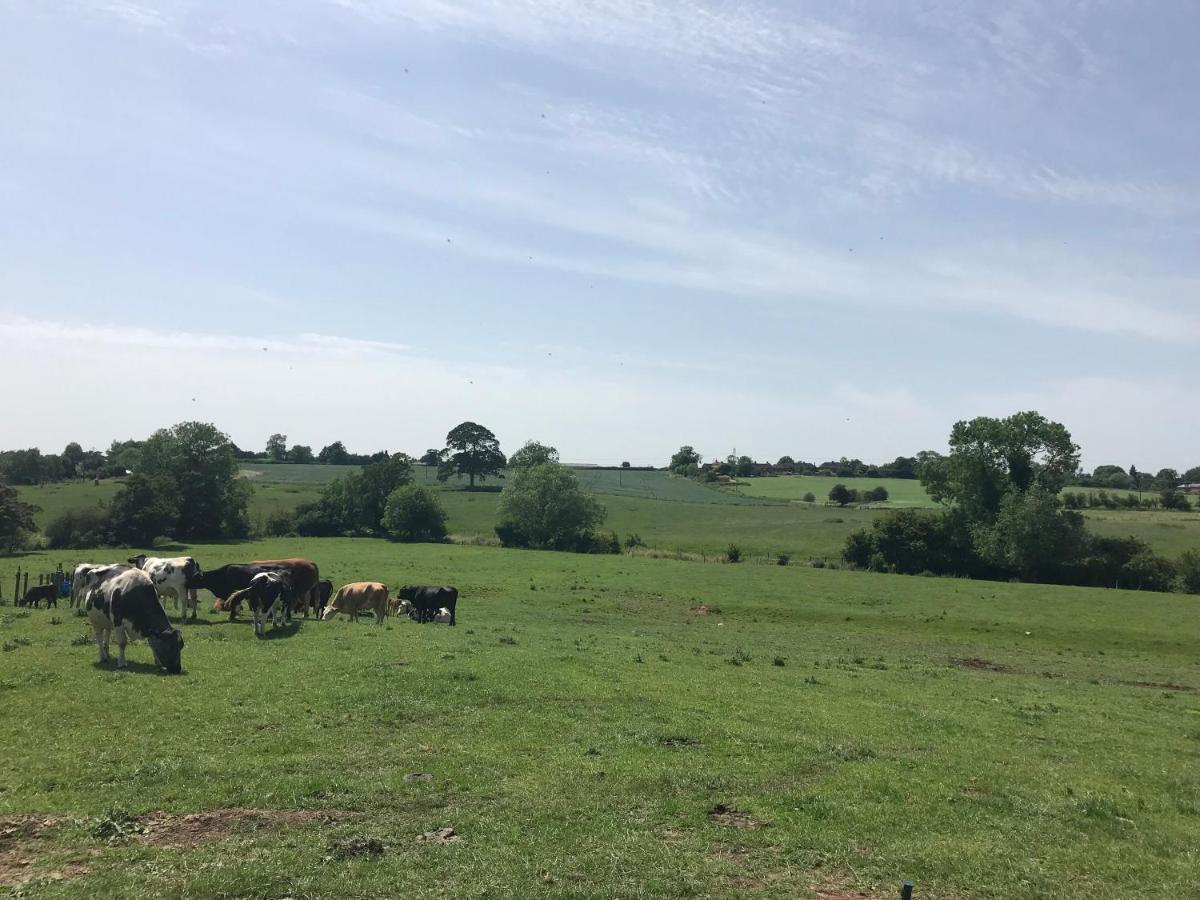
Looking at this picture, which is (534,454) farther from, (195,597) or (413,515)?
(195,597)

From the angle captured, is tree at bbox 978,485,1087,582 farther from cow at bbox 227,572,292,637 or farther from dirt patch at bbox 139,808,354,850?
dirt patch at bbox 139,808,354,850

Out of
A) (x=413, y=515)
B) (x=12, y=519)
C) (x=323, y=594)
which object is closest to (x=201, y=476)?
(x=413, y=515)

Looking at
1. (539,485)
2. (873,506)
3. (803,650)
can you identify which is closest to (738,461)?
(873,506)

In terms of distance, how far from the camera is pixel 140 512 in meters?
70.6

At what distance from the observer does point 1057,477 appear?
6812 cm

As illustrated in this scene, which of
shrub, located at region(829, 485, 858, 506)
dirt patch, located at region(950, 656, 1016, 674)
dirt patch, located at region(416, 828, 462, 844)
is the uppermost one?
shrub, located at region(829, 485, 858, 506)

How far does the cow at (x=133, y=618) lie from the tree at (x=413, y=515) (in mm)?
65504

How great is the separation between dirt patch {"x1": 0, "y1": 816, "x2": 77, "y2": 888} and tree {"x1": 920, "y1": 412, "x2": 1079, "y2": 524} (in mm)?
68301

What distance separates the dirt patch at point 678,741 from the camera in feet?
42.7

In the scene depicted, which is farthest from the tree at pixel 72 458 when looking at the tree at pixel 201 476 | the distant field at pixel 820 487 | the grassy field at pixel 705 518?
the distant field at pixel 820 487

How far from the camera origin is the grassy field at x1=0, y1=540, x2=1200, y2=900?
26.8ft

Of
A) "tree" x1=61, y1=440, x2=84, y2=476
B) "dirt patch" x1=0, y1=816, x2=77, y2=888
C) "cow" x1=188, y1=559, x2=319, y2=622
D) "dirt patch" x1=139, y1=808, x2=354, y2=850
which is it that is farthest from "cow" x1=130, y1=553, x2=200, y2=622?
"tree" x1=61, y1=440, x2=84, y2=476

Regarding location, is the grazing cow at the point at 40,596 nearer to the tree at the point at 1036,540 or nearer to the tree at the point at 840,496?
the tree at the point at 1036,540

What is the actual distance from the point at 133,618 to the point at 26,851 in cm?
927
